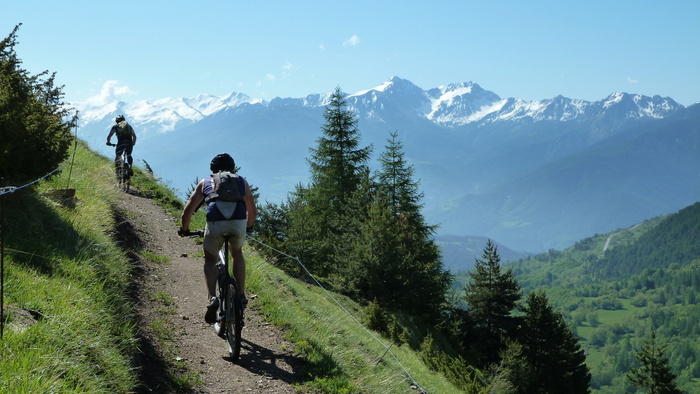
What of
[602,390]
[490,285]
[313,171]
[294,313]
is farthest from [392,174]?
[602,390]

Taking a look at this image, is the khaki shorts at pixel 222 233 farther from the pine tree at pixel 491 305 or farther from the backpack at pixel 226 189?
the pine tree at pixel 491 305

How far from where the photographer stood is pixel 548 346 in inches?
1766

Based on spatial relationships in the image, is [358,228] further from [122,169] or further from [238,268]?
[238,268]

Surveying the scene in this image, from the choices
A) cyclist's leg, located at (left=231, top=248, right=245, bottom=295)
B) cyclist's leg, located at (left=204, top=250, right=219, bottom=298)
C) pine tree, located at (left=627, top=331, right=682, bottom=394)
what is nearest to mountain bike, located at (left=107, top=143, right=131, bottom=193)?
cyclist's leg, located at (left=204, top=250, right=219, bottom=298)

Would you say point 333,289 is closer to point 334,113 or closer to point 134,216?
A: point 134,216

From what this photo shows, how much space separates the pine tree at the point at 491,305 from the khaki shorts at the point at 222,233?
39.7 metres

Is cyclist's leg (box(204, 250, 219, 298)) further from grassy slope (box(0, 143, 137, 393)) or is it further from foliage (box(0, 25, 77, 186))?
foliage (box(0, 25, 77, 186))

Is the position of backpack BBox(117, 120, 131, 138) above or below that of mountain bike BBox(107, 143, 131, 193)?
above

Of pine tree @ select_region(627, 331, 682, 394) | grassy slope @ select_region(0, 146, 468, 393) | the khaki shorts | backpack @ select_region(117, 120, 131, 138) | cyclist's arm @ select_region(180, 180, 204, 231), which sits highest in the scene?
backpack @ select_region(117, 120, 131, 138)

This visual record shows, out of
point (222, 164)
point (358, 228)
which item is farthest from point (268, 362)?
point (358, 228)

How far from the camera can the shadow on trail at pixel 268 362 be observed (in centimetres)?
759

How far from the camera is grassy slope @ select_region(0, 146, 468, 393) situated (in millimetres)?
5059

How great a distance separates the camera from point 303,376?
776 cm

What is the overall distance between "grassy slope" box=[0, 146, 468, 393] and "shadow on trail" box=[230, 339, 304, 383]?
22 cm
